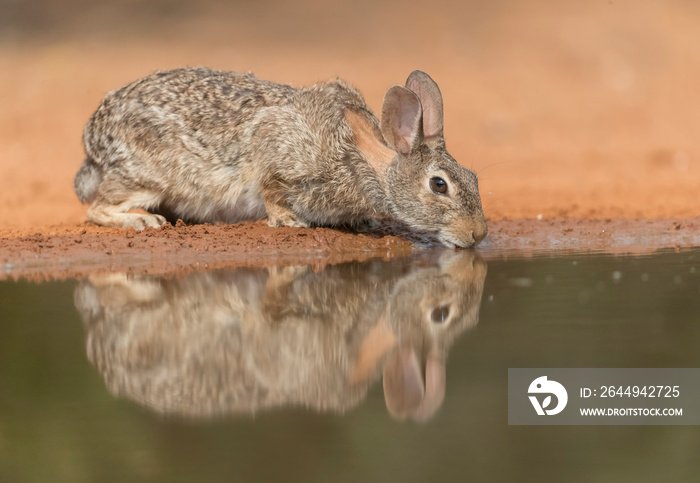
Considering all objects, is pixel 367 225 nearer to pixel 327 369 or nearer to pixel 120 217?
pixel 120 217

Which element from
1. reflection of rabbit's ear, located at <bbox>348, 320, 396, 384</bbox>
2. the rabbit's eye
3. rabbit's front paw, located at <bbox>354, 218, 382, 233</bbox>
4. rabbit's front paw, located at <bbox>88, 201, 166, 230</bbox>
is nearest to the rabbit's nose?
the rabbit's eye

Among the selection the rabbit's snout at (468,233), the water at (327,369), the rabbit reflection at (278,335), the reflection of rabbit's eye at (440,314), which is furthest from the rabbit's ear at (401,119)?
the reflection of rabbit's eye at (440,314)

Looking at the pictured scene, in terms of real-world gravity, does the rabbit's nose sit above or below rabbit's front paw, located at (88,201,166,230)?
below

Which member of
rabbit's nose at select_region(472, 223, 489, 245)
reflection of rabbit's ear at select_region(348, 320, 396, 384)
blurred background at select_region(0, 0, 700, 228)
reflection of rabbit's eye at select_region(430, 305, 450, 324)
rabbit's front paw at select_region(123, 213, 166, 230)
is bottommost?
reflection of rabbit's ear at select_region(348, 320, 396, 384)

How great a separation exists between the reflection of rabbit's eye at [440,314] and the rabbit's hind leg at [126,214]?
14.7 feet

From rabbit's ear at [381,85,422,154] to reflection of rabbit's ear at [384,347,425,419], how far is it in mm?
4167

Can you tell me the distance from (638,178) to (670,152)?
185 centimetres

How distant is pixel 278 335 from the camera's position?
457 centimetres

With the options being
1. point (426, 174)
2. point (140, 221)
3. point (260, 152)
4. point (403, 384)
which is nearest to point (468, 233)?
point (426, 174)

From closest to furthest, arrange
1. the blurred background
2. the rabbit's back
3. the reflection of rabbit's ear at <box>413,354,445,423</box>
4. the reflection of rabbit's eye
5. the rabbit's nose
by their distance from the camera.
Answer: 1. the reflection of rabbit's ear at <box>413,354,445,423</box>
2. the reflection of rabbit's eye
3. the rabbit's nose
4. the rabbit's back
5. the blurred background

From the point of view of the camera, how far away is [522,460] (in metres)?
2.98

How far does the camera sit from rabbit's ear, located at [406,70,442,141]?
8125mm

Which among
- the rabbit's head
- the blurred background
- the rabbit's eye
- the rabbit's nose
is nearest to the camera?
the rabbit's nose

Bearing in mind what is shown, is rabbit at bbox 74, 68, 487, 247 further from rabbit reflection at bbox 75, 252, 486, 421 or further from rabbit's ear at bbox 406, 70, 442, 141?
rabbit reflection at bbox 75, 252, 486, 421
